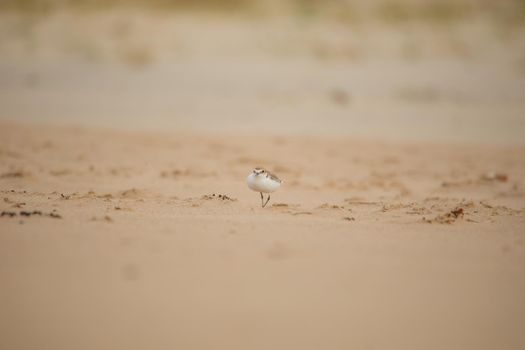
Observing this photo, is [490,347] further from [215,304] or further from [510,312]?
[215,304]

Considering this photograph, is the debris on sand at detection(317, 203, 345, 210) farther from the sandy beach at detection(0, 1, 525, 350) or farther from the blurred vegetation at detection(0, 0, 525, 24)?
the blurred vegetation at detection(0, 0, 525, 24)

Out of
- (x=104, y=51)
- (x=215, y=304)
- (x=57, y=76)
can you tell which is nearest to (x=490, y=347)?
(x=215, y=304)

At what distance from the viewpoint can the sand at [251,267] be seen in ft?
13.3

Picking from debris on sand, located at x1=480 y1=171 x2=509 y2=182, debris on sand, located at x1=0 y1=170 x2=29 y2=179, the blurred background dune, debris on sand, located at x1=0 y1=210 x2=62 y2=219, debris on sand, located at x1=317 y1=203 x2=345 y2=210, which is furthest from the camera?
the blurred background dune

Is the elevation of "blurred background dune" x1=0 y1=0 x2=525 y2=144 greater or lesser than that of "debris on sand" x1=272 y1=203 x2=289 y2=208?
greater

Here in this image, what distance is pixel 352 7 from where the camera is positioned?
902 inches

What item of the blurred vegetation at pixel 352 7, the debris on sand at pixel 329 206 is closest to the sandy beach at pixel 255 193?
the debris on sand at pixel 329 206

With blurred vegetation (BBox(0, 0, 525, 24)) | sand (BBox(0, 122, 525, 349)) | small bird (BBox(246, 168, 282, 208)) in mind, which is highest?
blurred vegetation (BBox(0, 0, 525, 24))

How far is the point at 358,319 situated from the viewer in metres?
4.21

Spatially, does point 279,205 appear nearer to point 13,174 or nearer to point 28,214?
point 28,214

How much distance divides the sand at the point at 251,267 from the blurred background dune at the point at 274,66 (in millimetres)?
6637

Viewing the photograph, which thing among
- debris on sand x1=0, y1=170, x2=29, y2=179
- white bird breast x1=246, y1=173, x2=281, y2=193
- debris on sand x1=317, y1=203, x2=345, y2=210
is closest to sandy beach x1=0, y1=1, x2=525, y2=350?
debris on sand x1=317, y1=203, x2=345, y2=210

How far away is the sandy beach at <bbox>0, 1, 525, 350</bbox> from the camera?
13.7 ft

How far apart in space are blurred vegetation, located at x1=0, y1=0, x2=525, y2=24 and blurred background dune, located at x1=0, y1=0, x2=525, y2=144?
5cm
